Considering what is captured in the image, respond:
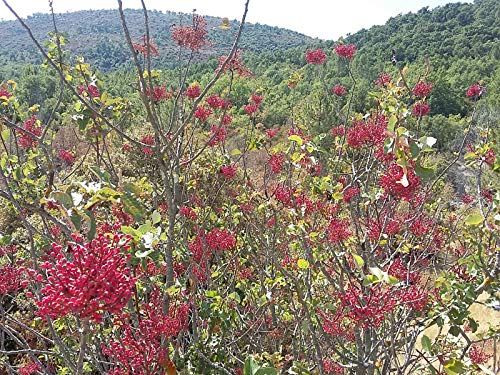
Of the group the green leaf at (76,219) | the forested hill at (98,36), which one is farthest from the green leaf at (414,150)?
the forested hill at (98,36)

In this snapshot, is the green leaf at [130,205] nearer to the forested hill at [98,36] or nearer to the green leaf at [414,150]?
the green leaf at [414,150]

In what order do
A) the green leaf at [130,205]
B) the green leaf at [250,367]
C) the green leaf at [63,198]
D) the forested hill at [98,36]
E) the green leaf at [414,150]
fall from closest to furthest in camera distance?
1. the green leaf at [250,367]
2. the green leaf at [63,198]
3. the green leaf at [414,150]
4. the green leaf at [130,205]
5. the forested hill at [98,36]

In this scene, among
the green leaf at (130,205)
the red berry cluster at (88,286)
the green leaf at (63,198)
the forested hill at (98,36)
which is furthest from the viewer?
the forested hill at (98,36)

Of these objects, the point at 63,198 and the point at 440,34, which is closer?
the point at 63,198

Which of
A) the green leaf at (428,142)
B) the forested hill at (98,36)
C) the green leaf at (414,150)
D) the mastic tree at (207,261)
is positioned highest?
the forested hill at (98,36)

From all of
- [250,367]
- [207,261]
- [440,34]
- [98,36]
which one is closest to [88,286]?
[250,367]

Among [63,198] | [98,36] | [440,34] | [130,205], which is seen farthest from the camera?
[98,36]

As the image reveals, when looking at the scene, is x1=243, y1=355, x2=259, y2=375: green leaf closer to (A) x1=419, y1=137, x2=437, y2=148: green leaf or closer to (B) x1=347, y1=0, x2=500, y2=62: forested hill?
(A) x1=419, y1=137, x2=437, y2=148: green leaf

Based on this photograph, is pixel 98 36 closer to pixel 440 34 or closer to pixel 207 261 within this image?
pixel 440 34

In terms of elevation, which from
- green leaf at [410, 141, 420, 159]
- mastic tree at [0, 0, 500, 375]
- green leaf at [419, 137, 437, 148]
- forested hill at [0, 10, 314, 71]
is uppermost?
forested hill at [0, 10, 314, 71]

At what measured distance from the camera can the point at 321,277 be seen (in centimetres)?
516

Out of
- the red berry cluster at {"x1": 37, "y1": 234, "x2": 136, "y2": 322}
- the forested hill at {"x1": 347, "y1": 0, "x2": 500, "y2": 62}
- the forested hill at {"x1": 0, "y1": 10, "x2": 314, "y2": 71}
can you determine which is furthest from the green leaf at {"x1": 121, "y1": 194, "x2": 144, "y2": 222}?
the forested hill at {"x1": 0, "y1": 10, "x2": 314, "y2": 71}

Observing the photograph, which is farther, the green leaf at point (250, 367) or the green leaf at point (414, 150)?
the green leaf at point (414, 150)

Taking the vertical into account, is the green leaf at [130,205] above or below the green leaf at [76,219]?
below
